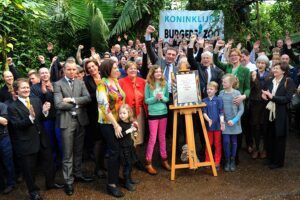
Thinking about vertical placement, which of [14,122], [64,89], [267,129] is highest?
[64,89]

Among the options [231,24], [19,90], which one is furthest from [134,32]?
[19,90]

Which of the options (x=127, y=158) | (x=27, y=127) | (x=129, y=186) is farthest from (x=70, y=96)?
(x=129, y=186)

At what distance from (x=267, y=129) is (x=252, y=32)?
6.27 m

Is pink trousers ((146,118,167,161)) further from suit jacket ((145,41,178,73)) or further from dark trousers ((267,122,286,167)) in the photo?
dark trousers ((267,122,286,167))

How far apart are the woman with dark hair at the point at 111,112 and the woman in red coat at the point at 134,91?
580 millimetres

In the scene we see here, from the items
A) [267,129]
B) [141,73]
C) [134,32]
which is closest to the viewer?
[267,129]

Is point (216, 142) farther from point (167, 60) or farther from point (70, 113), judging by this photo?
point (70, 113)

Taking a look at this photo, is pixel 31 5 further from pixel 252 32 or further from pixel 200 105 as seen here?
A: pixel 252 32

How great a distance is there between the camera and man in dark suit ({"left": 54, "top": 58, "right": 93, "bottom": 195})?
477cm

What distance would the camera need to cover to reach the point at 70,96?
15.8ft

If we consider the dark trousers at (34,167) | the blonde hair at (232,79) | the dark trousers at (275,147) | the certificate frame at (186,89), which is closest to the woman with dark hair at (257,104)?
the dark trousers at (275,147)

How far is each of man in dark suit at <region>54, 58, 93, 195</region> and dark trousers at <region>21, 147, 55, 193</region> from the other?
25cm

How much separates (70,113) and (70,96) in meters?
0.24

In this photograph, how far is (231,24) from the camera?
10.9 metres
